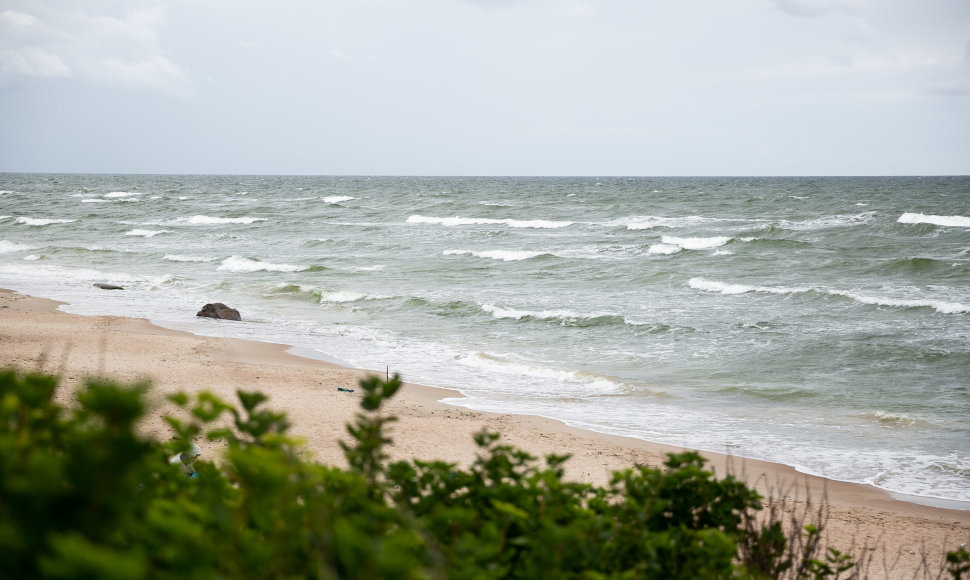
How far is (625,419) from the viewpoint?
10.8 metres

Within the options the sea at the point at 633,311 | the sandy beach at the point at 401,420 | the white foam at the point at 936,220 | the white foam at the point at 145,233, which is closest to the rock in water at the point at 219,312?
the sea at the point at 633,311

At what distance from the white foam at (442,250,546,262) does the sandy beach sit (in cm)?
1579

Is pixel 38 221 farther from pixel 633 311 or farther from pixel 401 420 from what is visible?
pixel 401 420

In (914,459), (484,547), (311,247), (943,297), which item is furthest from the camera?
(311,247)

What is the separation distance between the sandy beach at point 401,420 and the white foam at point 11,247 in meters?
17.6

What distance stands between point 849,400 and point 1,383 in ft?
40.0

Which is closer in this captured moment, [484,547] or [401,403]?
[484,547]

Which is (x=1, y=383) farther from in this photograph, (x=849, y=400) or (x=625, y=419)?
(x=849, y=400)

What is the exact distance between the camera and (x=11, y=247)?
32.1m

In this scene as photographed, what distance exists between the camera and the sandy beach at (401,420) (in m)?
7.12

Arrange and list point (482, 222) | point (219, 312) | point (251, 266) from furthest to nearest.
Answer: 1. point (482, 222)
2. point (251, 266)
3. point (219, 312)

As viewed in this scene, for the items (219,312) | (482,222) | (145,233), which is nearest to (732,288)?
(219,312)

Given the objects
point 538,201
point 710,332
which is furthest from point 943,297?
point 538,201

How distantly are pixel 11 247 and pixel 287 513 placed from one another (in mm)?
35822
